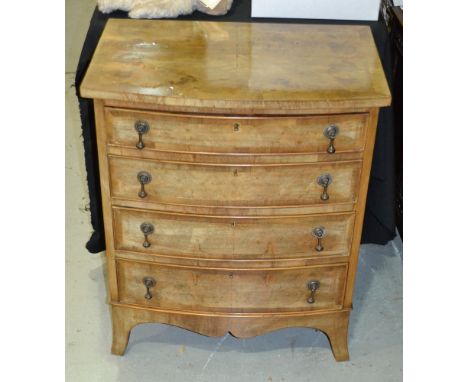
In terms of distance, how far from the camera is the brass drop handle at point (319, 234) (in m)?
2.24

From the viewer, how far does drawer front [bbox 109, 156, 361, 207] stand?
83.4 inches

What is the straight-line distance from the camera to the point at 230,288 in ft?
7.69

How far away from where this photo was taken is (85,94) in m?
2.02

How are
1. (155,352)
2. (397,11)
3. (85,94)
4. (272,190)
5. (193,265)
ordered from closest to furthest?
1. (85,94)
2. (272,190)
3. (193,265)
4. (155,352)
5. (397,11)

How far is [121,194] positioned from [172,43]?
1.42 feet

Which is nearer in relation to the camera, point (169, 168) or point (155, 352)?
point (169, 168)

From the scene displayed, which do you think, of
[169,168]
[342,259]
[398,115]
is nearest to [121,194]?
[169,168]

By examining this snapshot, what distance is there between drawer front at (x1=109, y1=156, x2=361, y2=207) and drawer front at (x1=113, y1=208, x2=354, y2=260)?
0.06 m

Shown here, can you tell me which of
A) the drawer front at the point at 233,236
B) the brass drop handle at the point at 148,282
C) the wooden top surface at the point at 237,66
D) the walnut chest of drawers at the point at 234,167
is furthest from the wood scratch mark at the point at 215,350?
the wooden top surface at the point at 237,66

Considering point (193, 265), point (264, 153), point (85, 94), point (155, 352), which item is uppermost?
point (85, 94)

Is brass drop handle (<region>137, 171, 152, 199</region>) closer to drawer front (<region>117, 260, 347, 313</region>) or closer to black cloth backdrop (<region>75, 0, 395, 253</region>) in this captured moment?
drawer front (<region>117, 260, 347, 313</region>)

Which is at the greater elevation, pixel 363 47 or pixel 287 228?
pixel 363 47

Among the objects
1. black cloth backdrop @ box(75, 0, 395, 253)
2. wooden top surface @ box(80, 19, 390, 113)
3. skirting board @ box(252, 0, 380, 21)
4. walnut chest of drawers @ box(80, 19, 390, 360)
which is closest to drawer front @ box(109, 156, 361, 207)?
walnut chest of drawers @ box(80, 19, 390, 360)

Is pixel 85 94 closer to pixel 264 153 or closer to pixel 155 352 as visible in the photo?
pixel 264 153
